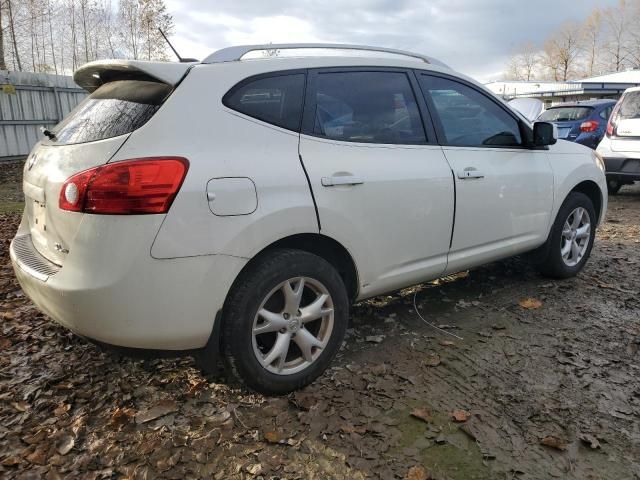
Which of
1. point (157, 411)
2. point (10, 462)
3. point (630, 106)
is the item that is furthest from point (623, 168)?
point (10, 462)

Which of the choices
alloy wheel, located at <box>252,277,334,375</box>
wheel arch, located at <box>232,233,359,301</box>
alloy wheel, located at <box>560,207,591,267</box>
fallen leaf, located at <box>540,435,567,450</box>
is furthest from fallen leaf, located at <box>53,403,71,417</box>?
alloy wheel, located at <box>560,207,591,267</box>

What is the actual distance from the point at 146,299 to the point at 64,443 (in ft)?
2.72

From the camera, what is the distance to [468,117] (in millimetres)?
3752

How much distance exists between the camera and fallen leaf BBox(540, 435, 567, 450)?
241cm

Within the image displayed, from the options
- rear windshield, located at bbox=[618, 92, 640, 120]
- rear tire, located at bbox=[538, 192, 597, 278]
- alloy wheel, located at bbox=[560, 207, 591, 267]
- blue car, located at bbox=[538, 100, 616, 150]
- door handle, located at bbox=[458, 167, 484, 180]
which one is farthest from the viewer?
blue car, located at bbox=[538, 100, 616, 150]

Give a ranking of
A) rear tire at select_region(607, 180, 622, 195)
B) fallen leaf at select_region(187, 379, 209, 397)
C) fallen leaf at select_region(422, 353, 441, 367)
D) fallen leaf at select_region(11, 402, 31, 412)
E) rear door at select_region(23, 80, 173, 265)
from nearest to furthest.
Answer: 1. rear door at select_region(23, 80, 173, 265)
2. fallen leaf at select_region(11, 402, 31, 412)
3. fallen leaf at select_region(187, 379, 209, 397)
4. fallen leaf at select_region(422, 353, 441, 367)
5. rear tire at select_region(607, 180, 622, 195)

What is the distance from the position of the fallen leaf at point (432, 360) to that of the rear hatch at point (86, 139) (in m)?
2.08

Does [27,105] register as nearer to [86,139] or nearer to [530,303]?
[86,139]

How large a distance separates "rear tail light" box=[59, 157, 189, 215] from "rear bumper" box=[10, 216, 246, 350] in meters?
0.07

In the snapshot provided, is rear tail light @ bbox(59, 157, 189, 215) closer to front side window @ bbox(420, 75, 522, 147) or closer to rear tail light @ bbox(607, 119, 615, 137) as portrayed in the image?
front side window @ bbox(420, 75, 522, 147)

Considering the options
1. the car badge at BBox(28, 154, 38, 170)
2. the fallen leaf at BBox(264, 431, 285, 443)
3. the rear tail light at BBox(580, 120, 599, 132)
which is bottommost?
the fallen leaf at BBox(264, 431, 285, 443)

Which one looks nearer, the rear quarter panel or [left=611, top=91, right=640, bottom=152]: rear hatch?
the rear quarter panel

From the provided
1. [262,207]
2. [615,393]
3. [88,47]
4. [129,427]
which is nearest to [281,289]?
[262,207]

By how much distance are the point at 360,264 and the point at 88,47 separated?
2990 centimetres
